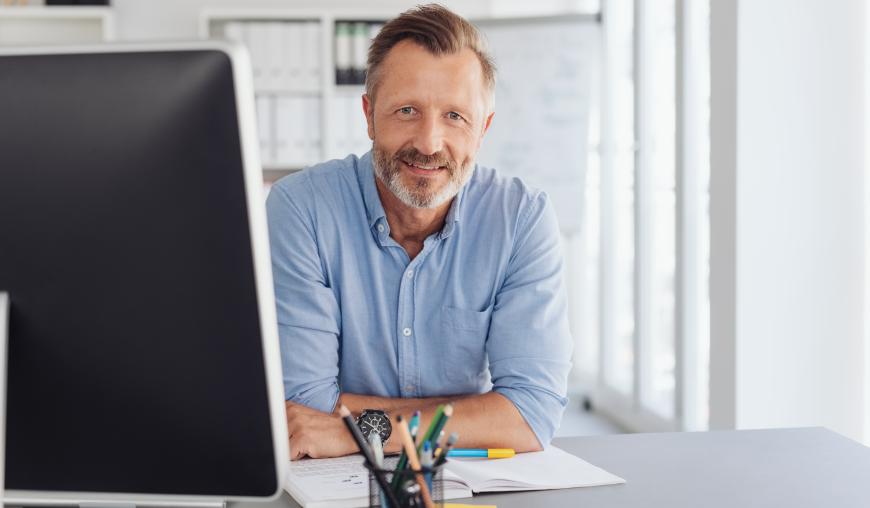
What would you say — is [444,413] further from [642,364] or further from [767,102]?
[642,364]

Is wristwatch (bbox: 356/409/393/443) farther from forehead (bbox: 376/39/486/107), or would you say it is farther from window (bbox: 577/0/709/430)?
window (bbox: 577/0/709/430)

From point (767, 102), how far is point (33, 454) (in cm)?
252

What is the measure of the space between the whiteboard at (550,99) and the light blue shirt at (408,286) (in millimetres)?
2875

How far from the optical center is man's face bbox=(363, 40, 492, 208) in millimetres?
1690

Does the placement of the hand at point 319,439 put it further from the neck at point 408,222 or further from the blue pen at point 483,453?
the neck at point 408,222

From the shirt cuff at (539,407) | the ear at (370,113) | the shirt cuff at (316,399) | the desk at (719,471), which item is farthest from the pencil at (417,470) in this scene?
the ear at (370,113)

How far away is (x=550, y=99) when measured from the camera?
15.4 feet

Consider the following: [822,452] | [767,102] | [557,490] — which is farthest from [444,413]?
[767,102]

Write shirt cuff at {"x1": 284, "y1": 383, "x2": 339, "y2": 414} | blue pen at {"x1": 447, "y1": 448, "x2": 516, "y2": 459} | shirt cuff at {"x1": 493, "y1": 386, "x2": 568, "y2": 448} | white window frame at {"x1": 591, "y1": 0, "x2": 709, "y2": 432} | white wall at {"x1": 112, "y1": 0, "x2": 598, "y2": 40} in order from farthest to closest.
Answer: white wall at {"x1": 112, "y1": 0, "x2": 598, "y2": 40} → white window frame at {"x1": 591, "y1": 0, "x2": 709, "y2": 432} → shirt cuff at {"x1": 284, "y1": 383, "x2": 339, "y2": 414} → shirt cuff at {"x1": 493, "y1": 386, "x2": 568, "y2": 448} → blue pen at {"x1": 447, "y1": 448, "x2": 516, "y2": 459}

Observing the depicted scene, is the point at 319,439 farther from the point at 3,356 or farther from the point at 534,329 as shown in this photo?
the point at 3,356

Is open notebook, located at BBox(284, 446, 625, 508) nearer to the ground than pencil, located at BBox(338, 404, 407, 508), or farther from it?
nearer to the ground

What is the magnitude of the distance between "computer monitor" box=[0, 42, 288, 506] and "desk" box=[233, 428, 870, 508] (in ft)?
1.36

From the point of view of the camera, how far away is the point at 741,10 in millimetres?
2848

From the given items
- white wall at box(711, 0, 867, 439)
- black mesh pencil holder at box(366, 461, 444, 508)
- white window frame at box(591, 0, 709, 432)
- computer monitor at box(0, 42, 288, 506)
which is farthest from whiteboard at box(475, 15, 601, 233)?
computer monitor at box(0, 42, 288, 506)
